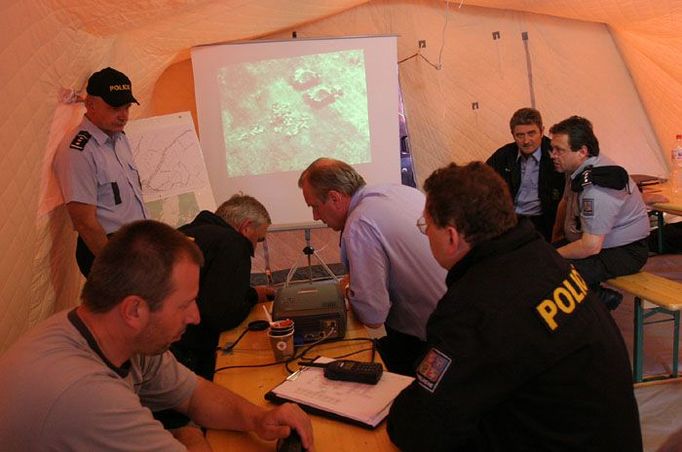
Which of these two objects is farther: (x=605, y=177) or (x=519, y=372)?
(x=605, y=177)

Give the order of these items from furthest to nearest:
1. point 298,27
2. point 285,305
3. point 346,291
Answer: point 298,27, point 346,291, point 285,305

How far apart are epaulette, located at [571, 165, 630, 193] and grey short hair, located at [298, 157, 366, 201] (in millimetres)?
1304

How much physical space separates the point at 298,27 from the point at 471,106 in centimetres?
157

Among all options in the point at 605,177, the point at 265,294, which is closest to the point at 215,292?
the point at 265,294

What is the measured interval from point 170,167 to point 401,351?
6.98 feet

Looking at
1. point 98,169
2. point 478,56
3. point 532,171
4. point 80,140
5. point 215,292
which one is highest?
point 478,56

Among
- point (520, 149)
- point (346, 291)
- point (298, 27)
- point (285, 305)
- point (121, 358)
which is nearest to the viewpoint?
point (121, 358)

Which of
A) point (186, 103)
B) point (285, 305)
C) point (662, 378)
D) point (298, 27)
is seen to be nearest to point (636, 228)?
point (662, 378)

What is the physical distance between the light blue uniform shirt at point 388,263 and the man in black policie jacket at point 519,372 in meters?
0.74

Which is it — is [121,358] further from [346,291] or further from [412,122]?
[412,122]

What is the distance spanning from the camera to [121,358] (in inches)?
44.1

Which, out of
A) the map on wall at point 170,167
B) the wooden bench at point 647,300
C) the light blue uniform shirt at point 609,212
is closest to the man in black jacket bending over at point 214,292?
the map on wall at point 170,167

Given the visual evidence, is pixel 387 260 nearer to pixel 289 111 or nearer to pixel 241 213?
pixel 241 213

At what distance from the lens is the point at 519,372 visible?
1089mm
